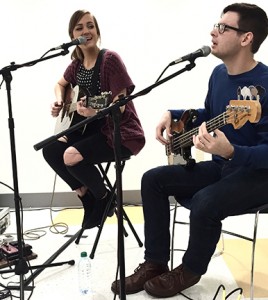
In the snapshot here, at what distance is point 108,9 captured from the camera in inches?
123

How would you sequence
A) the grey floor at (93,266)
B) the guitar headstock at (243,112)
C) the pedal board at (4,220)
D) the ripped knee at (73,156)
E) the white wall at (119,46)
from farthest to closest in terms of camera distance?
the white wall at (119,46)
the pedal board at (4,220)
the ripped knee at (73,156)
the grey floor at (93,266)
the guitar headstock at (243,112)

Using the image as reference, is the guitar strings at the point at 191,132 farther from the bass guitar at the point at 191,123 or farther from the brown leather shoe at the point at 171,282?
the brown leather shoe at the point at 171,282

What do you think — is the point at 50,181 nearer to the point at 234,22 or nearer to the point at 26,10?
the point at 26,10

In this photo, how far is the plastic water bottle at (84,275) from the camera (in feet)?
6.02

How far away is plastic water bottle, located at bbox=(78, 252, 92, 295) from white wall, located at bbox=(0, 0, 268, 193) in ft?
4.61

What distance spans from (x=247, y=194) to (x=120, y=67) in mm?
1009

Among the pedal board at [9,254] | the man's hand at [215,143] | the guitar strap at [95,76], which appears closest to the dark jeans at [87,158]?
the guitar strap at [95,76]

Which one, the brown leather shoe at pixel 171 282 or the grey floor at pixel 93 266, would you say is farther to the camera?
the grey floor at pixel 93 266

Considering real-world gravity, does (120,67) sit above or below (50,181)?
above

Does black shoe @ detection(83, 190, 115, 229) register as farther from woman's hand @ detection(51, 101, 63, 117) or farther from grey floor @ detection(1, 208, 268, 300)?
woman's hand @ detection(51, 101, 63, 117)

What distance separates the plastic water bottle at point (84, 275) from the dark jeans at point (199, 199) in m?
0.32

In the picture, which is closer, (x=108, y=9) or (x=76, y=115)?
(x=76, y=115)

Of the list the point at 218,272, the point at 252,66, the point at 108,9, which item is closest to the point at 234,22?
the point at 252,66

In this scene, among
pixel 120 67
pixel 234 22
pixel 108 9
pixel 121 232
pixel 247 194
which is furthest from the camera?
pixel 108 9
